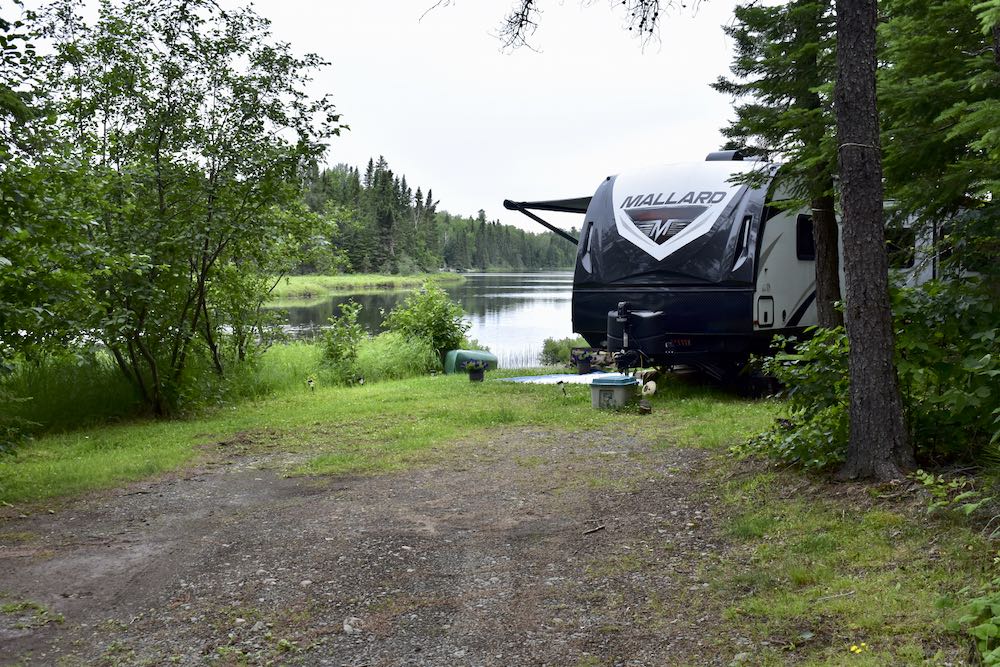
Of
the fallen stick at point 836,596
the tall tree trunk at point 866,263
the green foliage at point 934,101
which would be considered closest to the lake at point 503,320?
the green foliage at point 934,101

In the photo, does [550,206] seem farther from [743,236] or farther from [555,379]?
[743,236]

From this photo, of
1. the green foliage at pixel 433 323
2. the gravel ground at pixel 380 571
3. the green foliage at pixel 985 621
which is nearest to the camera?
the green foliage at pixel 985 621

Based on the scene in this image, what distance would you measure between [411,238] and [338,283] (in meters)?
22.6

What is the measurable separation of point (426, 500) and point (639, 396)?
5.00 m

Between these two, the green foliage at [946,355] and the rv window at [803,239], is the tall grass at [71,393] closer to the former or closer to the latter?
the green foliage at [946,355]

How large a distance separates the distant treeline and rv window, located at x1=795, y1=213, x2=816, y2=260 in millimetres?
23305

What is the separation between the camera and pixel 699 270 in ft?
31.8

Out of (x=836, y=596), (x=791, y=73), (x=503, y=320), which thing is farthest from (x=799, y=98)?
(x=503, y=320)

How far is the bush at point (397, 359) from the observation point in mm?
14625

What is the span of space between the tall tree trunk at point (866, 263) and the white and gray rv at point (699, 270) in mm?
4271

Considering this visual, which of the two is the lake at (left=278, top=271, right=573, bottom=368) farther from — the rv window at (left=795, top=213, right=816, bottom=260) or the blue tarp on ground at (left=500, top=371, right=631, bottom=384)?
the rv window at (left=795, top=213, right=816, bottom=260)

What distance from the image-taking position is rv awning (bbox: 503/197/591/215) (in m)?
12.6

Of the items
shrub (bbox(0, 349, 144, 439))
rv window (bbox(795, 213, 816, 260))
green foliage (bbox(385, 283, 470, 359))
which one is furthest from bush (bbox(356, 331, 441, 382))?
rv window (bbox(795, 213, 816, 260))

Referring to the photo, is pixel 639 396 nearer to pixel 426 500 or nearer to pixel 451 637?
pixel 426 500
